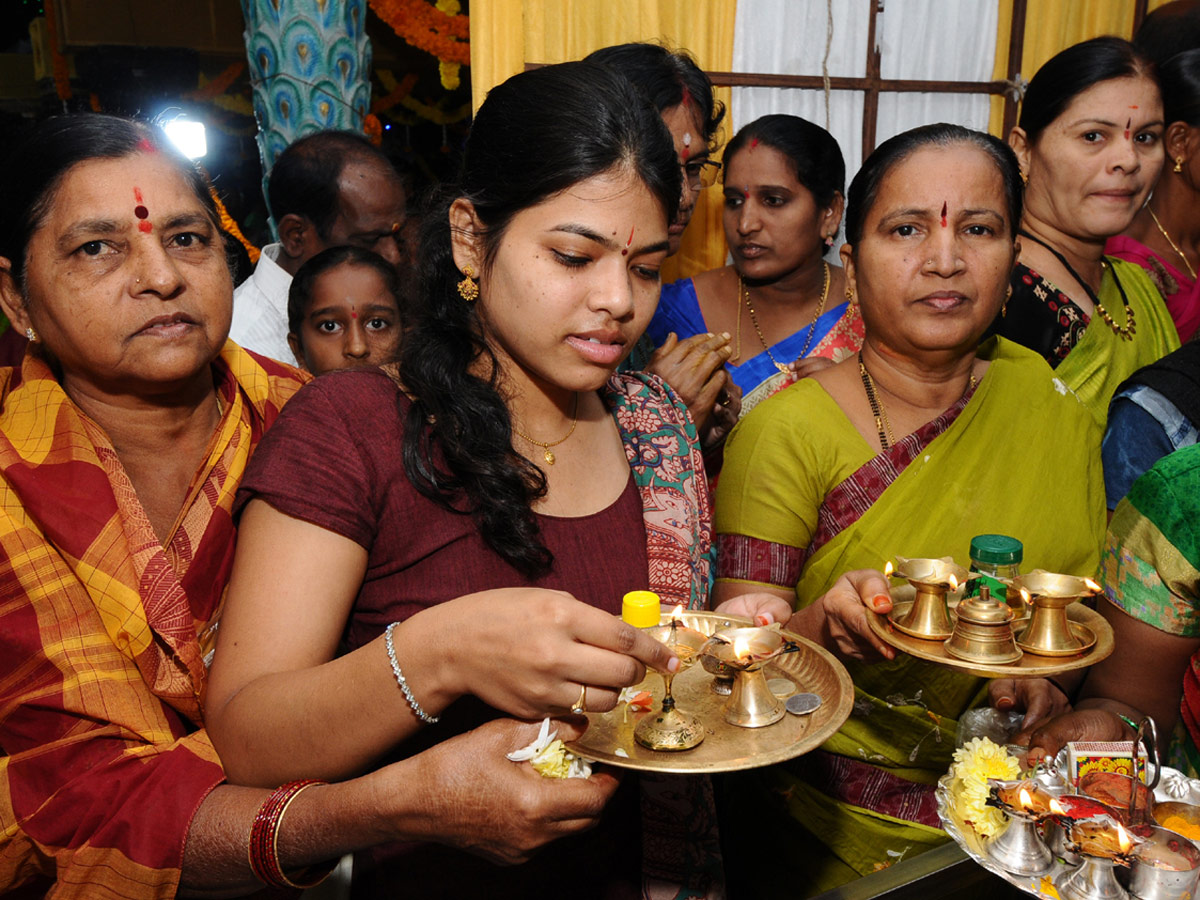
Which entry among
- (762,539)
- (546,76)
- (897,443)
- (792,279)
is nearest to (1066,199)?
(792,279)

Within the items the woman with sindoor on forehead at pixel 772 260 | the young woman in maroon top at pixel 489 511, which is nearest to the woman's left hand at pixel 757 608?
the young woman in maroon top at pixel 489 511

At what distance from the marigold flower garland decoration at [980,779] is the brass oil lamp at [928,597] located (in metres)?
0.22

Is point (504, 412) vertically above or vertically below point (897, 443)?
above

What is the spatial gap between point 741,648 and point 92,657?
3.63 feet

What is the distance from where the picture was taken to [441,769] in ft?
4.34

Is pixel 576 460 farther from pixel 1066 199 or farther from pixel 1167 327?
pixel 1167 327

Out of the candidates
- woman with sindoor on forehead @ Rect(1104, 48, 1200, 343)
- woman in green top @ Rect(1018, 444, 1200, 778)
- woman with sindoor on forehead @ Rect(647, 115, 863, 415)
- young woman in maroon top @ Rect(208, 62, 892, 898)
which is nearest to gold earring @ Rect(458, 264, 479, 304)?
young woman in maroon top @ Rect(208, 62, 892, 898)

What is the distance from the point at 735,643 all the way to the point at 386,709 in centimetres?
55

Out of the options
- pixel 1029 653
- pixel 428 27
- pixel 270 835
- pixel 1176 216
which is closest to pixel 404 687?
pixel 270 835

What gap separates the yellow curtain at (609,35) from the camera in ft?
13.0

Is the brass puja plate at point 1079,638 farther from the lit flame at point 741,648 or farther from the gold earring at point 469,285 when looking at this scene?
the gold earring at point 469,285

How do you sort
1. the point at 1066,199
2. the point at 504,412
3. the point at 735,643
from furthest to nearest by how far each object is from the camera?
the point at 1066,199 < the point at 504,412 < the point at 735,643

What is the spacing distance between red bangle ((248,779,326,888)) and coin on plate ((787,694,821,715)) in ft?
2.49

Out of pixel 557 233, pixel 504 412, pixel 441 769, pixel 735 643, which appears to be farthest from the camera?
pixel 504 412
